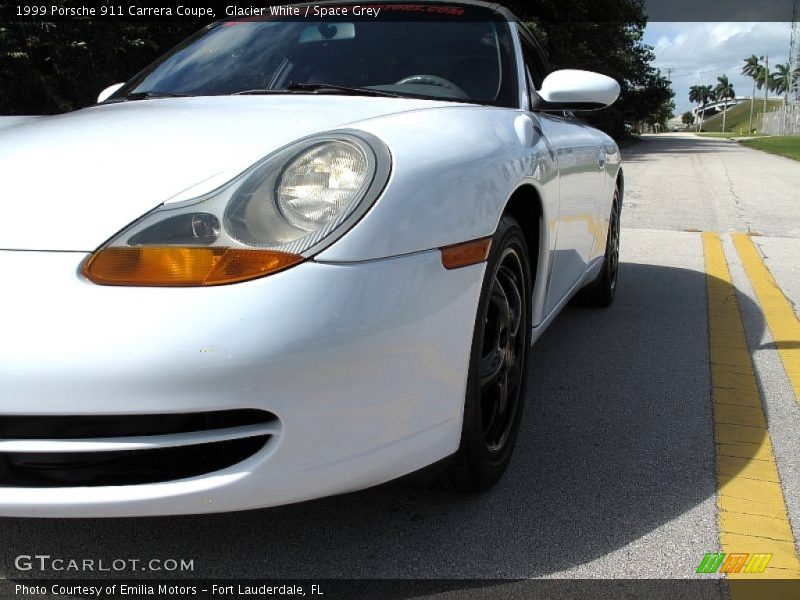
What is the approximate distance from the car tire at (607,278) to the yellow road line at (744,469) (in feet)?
2.05

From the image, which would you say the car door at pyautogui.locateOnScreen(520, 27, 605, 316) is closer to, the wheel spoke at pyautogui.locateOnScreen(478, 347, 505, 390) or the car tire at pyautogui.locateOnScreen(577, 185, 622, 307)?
the wheel spoke at pyautogui.locateOnScreen(478, 347, 505, 390)

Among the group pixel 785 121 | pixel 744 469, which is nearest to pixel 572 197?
pixel 744 469

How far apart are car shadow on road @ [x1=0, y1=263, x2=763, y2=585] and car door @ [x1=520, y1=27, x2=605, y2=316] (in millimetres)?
523

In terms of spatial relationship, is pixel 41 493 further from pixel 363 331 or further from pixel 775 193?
pixel 775 193

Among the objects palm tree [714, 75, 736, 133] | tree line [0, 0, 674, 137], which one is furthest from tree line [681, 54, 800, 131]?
tree line [0, 0, 674, 137]

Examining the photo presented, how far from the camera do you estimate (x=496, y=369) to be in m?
2.34

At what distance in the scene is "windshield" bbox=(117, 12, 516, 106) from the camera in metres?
2.83

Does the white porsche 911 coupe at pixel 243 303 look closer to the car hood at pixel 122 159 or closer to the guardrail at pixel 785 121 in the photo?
the car hood at pixel 122 159

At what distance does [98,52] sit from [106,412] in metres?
12.4

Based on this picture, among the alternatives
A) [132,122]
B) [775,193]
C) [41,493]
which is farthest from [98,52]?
[41,493]

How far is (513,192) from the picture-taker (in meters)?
2.29

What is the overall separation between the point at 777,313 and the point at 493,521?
3160 mm

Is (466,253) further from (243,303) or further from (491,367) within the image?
(243,303)

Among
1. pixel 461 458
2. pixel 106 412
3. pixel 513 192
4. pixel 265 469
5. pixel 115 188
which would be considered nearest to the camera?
pixel 106 412
